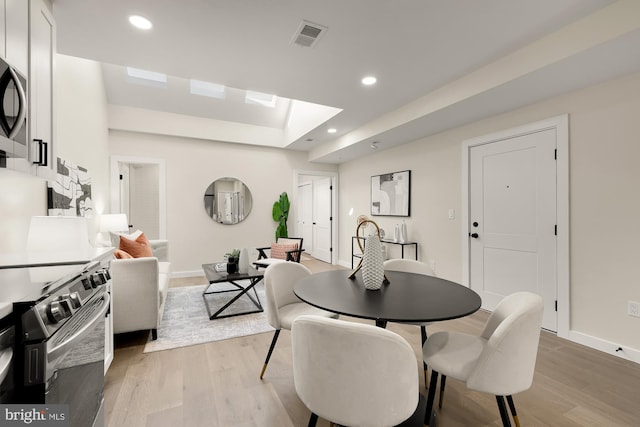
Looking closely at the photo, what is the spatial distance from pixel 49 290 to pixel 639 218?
142 inches

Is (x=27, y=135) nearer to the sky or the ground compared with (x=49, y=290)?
nearer to the sky

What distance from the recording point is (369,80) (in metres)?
2.91

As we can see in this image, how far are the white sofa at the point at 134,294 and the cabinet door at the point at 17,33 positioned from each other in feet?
5.06

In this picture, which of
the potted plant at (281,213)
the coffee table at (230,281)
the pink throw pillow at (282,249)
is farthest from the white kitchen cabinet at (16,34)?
the potted plant at (281,213)

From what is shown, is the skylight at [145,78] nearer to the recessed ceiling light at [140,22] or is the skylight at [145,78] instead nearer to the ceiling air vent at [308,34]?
the recessed ceiling light at [140,22]

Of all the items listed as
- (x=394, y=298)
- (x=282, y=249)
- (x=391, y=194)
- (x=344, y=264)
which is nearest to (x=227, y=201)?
(x=282, y=249)

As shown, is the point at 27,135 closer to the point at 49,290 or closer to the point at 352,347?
the point at 49,290

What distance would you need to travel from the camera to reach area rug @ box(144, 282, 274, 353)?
102 inches

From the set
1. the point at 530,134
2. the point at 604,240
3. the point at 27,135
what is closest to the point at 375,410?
the point at 27,135

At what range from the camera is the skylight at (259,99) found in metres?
4.97

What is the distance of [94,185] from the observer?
143 inches

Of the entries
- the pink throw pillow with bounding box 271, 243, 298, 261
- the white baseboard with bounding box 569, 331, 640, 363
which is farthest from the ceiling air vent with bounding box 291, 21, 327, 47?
the white baseboard with bounding box 569, 331, 640, 363

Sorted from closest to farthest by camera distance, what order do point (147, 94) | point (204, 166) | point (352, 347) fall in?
1. point (352, 347)
2. point (147, 94)
3. point (204, 166)

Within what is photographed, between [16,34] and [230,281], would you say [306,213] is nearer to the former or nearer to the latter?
[230,281]
